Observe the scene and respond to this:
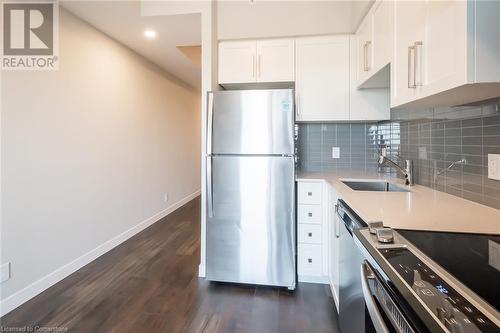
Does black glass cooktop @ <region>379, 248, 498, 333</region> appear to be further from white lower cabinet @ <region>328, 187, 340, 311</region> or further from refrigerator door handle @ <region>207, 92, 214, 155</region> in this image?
refrigerator door handle @ <region>207, 92, 214, 155</region>

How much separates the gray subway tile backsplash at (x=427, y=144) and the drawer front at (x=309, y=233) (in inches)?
30.4

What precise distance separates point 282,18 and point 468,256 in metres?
2.43

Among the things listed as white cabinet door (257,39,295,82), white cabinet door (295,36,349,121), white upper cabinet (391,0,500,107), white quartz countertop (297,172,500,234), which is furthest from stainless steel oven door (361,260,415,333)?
white cabinet door (257,39,295,82)

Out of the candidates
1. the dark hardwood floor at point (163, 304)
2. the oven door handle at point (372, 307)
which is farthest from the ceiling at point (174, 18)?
the dark hardwood floor at point (163, 304)

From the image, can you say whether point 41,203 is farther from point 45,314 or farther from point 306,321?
point 306,321

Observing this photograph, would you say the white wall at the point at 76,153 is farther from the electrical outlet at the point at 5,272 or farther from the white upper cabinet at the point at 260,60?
the white upper cabinet at the point at 260,60

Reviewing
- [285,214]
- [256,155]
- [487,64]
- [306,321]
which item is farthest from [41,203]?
[487,64]

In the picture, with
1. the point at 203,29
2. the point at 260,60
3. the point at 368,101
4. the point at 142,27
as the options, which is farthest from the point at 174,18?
the point at 368,101

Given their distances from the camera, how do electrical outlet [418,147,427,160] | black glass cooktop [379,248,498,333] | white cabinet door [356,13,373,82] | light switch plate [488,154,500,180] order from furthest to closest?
1. white cabinet door [356,13,373,82]
2. electrical outlet [418,147,427,160]
3. light switch plate [488,154,500,180]
4. black glass cooktop [379,248,498,333]

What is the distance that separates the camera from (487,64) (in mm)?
958

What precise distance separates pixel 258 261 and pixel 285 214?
1.52ft

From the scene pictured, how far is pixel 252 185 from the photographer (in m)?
2.29

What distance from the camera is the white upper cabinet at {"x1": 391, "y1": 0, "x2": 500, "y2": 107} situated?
96 cm

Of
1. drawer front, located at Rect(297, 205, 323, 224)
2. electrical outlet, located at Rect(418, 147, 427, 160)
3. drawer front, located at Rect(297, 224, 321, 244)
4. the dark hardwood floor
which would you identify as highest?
electrical outlet, located at Rect(418, 147, 427, 160)
